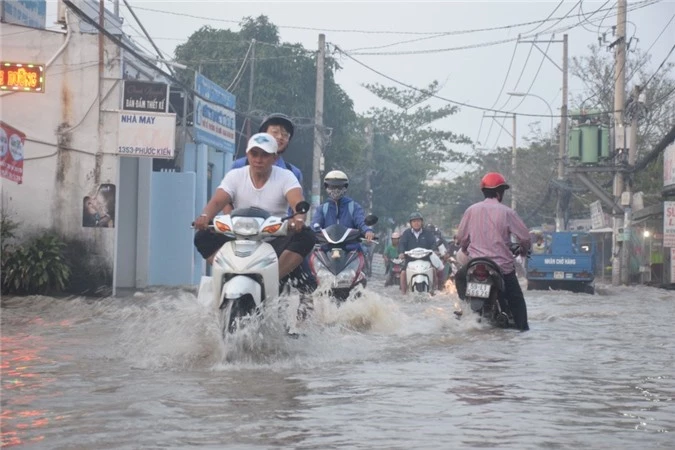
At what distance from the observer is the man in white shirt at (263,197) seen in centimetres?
777

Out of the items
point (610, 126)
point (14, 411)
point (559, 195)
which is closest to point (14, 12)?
point (14, 411)

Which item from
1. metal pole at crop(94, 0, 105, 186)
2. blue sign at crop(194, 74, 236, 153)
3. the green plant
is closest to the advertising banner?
metal pole at crop(94, 0, 105, 186)

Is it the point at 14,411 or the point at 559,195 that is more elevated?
the point at 559,195

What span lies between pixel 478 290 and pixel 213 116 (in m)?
18.4

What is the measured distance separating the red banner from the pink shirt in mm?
7224

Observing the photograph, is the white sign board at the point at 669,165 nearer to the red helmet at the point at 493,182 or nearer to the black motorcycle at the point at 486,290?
the red helmet at the point at 493,182

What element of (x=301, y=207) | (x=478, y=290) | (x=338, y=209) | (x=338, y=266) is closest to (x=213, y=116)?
(x=338, y=209)

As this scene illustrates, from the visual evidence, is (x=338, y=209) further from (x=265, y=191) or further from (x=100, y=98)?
(x=100, y=98)

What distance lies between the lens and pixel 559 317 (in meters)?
13.1

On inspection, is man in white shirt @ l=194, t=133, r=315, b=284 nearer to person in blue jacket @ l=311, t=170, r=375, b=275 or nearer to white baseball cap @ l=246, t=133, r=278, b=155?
white baseball cap @ l=246, t=133, r=278, b=155

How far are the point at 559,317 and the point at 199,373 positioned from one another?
7055 millimetres

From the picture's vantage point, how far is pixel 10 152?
50.3 feet

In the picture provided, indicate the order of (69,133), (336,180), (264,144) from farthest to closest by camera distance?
(69,133) < (336,180) < (264,144)

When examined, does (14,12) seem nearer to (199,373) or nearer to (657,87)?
(199,373)
